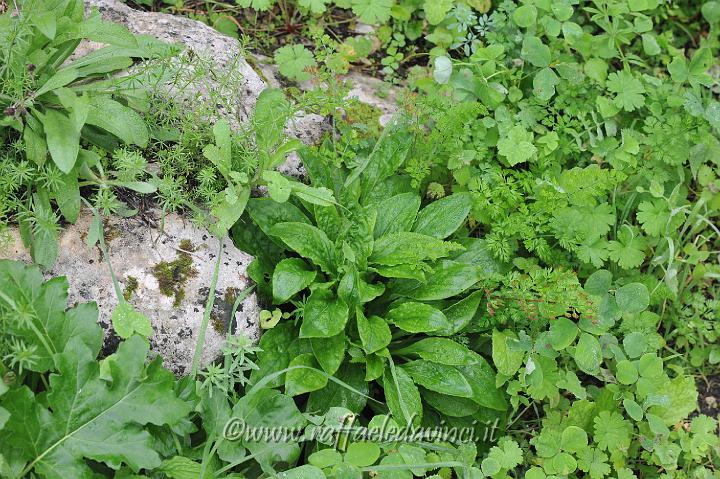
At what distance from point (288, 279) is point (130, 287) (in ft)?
2.16

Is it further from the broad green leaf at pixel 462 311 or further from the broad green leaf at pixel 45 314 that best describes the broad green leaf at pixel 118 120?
the broad green leaf at pixel 462 311

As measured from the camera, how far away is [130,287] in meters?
2.76

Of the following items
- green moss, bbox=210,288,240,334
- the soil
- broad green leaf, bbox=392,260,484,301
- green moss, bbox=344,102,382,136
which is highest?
green moss, bbox=344,102,382,136

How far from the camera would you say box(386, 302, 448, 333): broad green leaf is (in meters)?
2.92

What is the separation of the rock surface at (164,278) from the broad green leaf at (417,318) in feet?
2.06

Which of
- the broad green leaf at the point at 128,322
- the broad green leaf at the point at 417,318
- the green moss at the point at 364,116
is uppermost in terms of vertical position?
the green moss at the point at 364,116

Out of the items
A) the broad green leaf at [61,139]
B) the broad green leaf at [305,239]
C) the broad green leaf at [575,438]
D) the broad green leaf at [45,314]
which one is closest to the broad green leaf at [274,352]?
the broad green leaf at [305,239]

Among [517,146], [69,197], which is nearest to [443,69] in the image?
[517,146]

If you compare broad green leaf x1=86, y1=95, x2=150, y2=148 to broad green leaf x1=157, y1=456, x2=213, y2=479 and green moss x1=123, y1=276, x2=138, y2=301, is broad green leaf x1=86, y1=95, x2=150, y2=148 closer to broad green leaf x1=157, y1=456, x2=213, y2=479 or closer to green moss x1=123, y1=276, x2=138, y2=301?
green moss x1=123, y1=276, x2=138, y2=301

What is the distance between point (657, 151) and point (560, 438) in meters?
1.68

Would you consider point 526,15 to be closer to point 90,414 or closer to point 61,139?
point 61,139

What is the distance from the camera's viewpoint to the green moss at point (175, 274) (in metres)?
2.80

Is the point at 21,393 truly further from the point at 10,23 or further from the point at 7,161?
the point at 10,23

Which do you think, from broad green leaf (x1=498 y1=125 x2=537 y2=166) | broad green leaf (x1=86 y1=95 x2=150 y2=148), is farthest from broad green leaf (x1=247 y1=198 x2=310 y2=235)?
broad green leaf (x1=498 y1=125 x2=537 y2=166)
